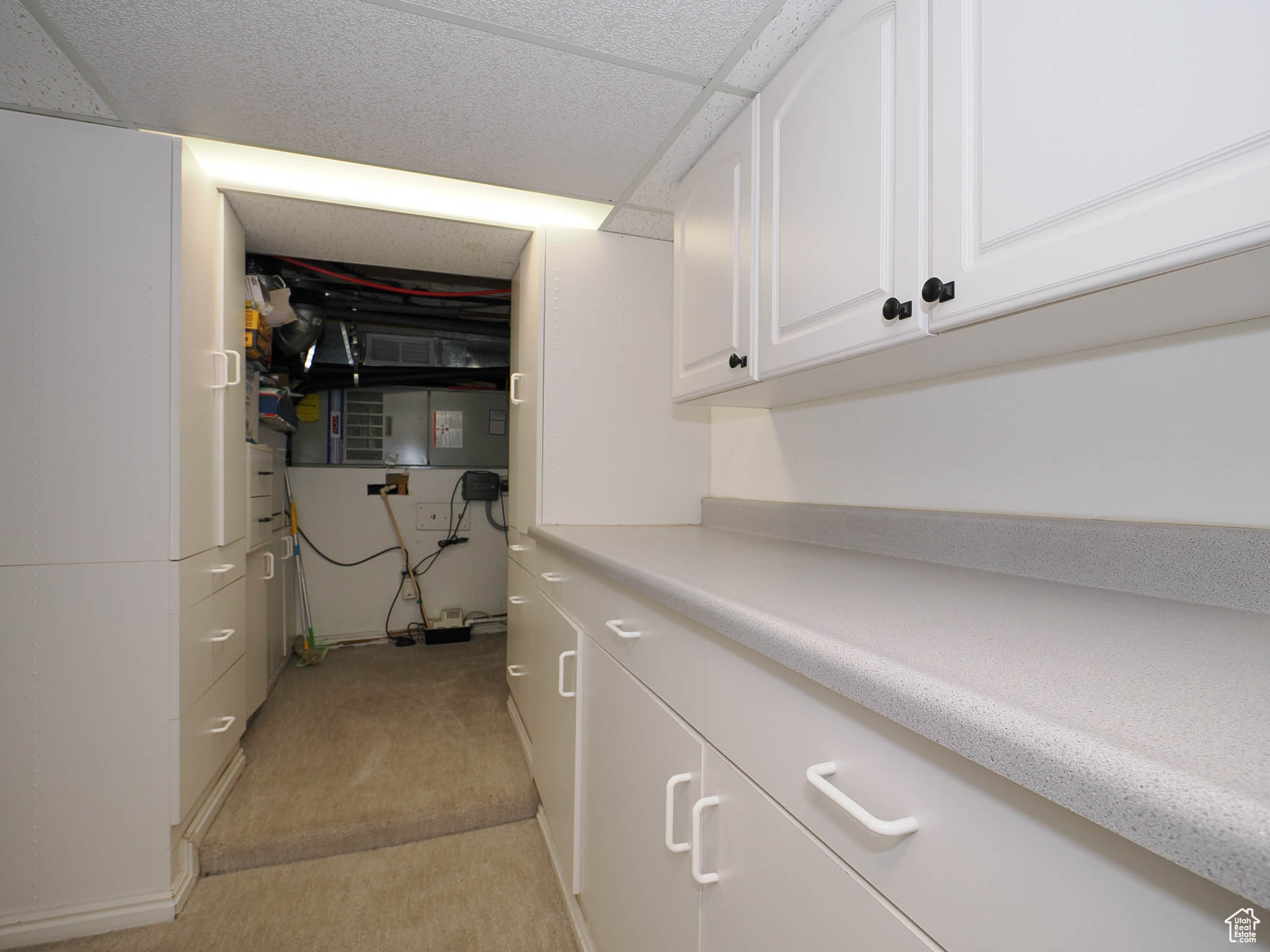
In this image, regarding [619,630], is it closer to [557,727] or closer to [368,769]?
[557,727]

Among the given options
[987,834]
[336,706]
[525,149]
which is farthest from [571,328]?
[336,706]

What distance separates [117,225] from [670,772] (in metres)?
1.87

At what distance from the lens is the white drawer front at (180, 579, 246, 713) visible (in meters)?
1.64

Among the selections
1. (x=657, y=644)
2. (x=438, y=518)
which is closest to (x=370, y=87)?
(x=657, y=644)

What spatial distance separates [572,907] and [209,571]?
1.42 m

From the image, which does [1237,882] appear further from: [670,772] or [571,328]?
[571,328]

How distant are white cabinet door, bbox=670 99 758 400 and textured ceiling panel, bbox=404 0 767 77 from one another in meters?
0.21

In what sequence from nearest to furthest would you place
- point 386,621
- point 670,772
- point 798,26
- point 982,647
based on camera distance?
point 982,647, point 670,772, point 798,26, point 386,621

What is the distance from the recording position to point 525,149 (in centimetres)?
166

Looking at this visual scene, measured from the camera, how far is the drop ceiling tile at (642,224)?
79.6 inches

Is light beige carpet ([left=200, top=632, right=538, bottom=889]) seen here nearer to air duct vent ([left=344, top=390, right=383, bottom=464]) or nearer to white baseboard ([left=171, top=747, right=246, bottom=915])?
white baseboard ([left=171, top=747, right=246, bottom=915])

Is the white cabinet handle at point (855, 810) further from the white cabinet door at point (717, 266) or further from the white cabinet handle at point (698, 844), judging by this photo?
the white cabinet door at point (717, 266)

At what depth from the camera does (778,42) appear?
3.99 ft

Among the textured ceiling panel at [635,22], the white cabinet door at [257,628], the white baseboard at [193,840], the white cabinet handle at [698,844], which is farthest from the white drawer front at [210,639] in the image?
the textured ceiling panel at [635,22]
